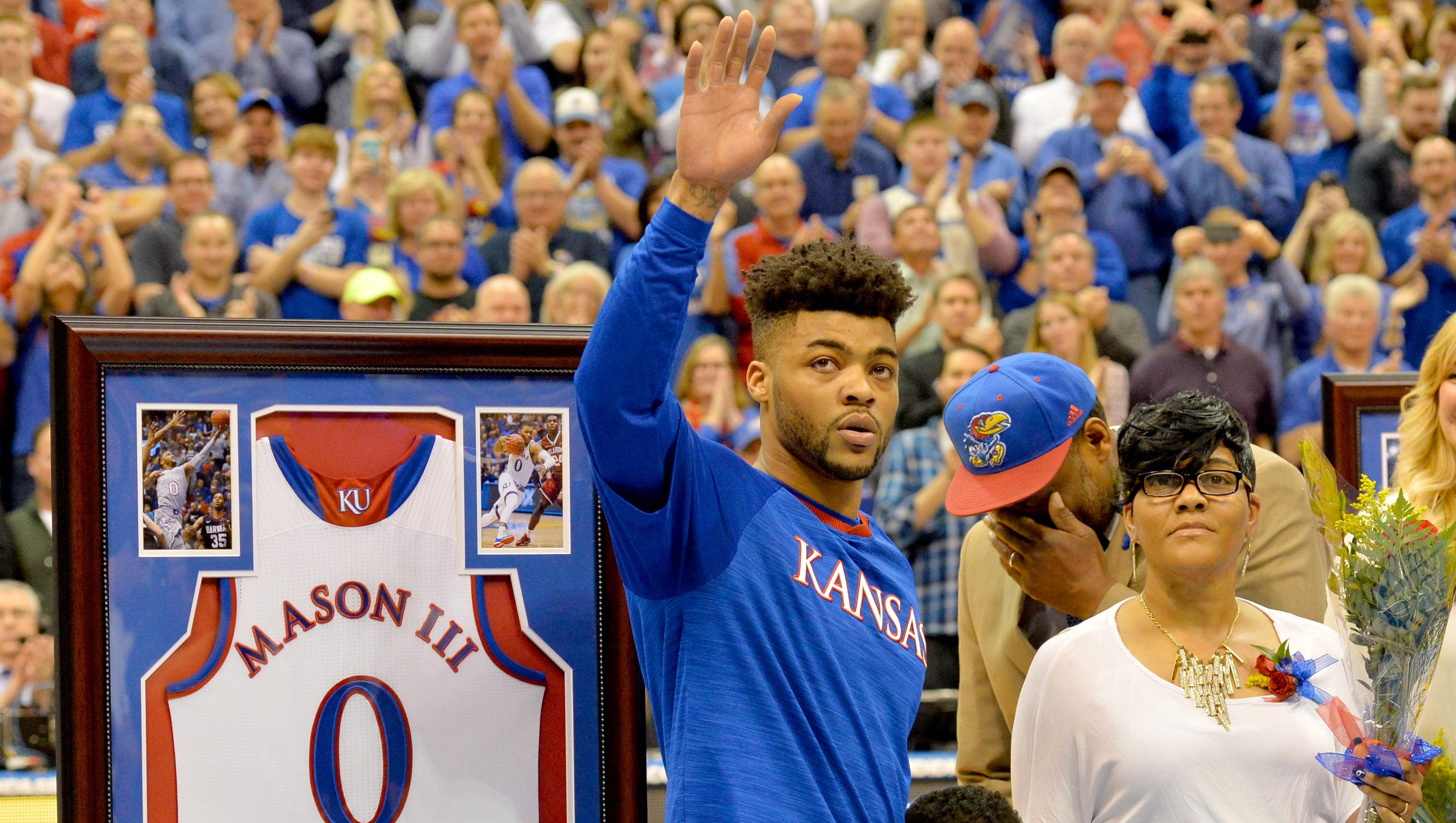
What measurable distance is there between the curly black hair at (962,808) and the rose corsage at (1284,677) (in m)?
0.46

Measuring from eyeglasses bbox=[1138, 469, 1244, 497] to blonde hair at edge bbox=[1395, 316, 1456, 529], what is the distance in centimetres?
88

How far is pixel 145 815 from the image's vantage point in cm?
267

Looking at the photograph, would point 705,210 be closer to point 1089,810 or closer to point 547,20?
point 1089,810

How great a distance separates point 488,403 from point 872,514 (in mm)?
3682

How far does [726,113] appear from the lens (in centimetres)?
240

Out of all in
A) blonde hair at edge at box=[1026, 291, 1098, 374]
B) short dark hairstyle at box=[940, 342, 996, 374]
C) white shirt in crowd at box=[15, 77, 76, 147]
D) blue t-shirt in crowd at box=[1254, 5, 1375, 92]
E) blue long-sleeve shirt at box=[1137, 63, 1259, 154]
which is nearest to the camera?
short dark hairstyle at box=[940, 342, 996, 374]

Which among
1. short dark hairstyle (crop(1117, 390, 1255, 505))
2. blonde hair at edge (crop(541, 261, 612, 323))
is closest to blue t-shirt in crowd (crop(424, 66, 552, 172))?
blonde hair at edge (crop(541, 261, 612, 323))

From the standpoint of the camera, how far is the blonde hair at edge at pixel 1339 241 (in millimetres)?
8141

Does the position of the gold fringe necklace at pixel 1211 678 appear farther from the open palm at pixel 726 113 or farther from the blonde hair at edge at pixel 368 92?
the blonde hair at edge at pixel 368 92

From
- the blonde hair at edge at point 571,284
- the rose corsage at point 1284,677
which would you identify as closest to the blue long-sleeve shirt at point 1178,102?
the blonde hair at edge at point 571,284

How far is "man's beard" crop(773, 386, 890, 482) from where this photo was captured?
2541 millimetres

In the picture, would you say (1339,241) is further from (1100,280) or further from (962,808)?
(962,808)

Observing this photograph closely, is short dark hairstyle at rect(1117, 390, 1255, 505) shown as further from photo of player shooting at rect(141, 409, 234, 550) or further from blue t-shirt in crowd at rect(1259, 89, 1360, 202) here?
blue t-shirt in crowd at rect(1259, 89, 1360, 202)

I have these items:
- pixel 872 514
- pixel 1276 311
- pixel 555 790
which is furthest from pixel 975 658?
pixel 1276 311
